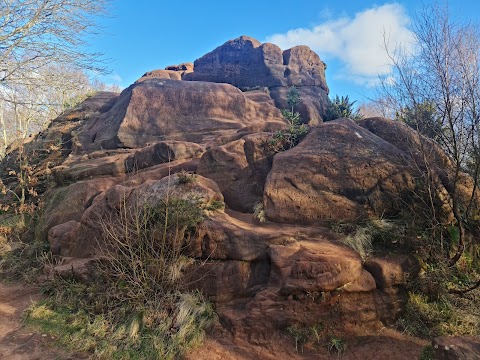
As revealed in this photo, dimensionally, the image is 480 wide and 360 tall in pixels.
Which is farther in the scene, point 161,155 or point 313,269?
point 161,155

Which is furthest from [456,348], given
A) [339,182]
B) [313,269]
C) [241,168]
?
[241,168]

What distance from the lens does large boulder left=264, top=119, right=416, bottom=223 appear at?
6699 mm

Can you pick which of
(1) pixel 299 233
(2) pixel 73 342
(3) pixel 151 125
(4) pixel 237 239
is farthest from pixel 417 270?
(3) pixel 151 125

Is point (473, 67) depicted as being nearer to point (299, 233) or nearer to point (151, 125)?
point (299, 233)

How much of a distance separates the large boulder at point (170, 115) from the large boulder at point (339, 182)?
6.54 m

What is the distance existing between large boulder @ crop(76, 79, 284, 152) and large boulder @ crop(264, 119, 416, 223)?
6.54m

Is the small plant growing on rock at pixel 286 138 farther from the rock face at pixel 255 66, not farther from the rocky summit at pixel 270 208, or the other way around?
the rock face at pixel 255 66

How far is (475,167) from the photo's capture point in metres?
5.58

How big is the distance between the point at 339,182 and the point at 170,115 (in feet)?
31.4

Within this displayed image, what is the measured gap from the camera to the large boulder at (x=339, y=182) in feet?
22.0

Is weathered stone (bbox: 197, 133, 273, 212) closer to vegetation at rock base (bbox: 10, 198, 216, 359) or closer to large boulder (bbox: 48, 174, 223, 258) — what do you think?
large boulder (bbox: 48, 174, 223, 258)

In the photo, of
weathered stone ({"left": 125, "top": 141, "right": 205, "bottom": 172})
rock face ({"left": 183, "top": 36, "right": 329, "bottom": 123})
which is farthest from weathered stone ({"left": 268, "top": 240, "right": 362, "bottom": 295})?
rock face ({"left": 183, "top": 36, "right": 329, "bottom": 123})

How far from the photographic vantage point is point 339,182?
701 centimetres

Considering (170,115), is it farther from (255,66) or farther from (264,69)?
(255,66)
